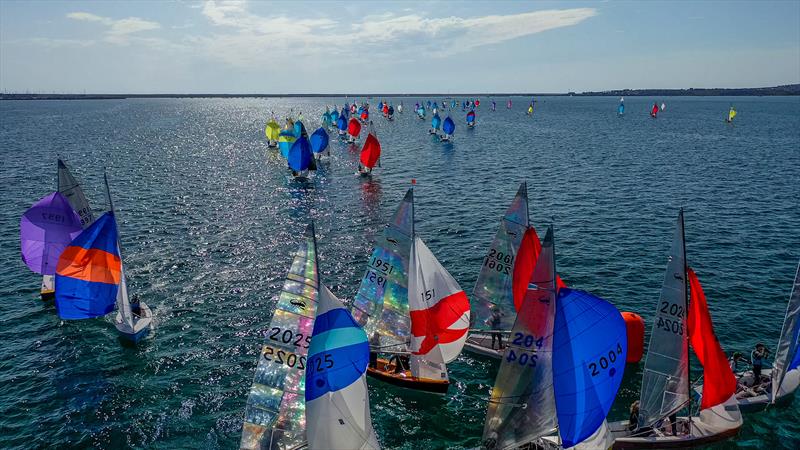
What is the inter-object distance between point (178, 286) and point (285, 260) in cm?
840

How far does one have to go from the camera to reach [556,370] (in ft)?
57.2

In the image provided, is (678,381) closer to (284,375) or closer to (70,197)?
(284,375)

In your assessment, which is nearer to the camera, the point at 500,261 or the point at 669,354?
the point at 669,354

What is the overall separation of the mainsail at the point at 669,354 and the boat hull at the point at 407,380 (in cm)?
868

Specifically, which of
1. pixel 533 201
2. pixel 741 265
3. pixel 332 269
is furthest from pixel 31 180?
pixel 741 265

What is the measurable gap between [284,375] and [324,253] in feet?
77.0

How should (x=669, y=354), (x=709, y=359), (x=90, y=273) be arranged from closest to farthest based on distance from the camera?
(x=669, y=354)
(x=709, y=359)
(x=90, y=273)

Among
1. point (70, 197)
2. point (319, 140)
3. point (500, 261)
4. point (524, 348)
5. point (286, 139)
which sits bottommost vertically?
point (524, 348)

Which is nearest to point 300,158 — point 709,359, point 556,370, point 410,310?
point 410,310

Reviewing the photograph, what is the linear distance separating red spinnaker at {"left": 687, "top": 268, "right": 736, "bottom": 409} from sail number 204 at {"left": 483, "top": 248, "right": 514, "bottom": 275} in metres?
8.85

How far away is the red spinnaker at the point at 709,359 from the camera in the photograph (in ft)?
66.0

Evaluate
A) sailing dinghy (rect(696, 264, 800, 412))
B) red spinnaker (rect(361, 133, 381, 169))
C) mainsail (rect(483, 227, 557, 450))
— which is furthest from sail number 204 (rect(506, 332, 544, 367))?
red spinnaker (rect(361, 133, 381, 169))

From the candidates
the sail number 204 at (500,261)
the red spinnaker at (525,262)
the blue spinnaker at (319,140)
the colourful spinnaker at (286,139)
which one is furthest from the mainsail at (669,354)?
the blue spinnaker at (319,140)

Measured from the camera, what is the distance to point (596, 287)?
3522 centimetres
